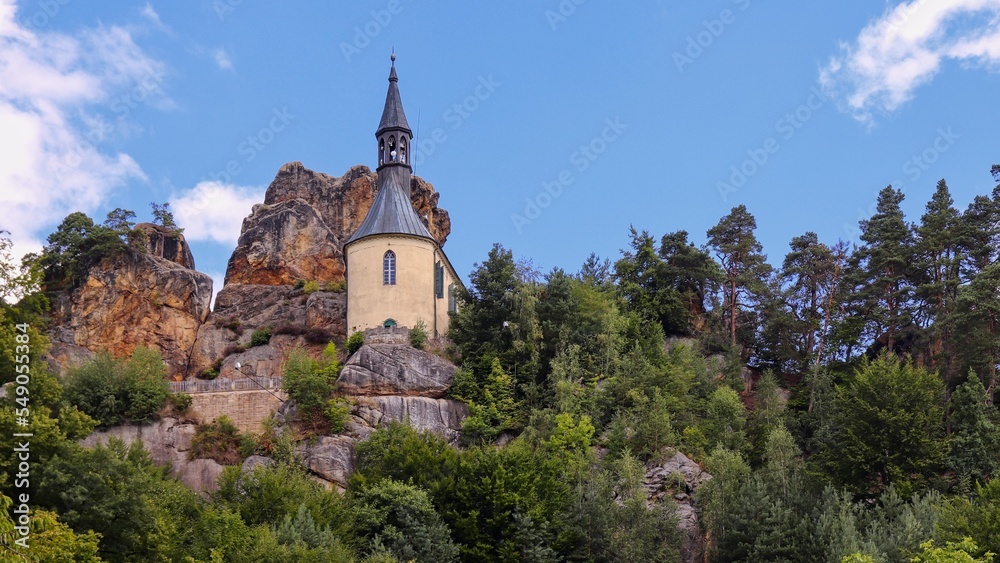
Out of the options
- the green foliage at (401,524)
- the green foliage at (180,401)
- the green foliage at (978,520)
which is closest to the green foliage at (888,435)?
the green foliage at (978,520)

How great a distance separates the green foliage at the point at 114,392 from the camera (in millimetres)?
49375

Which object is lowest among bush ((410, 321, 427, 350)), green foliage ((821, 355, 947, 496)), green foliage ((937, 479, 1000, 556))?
green foliage ((937, 479, 1000, 556))

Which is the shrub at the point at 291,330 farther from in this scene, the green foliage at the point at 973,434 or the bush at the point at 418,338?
the green foliage at the point at 973,434

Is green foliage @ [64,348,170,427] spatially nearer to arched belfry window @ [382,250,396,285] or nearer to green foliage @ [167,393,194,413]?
green foliage @ [167,393,194,413]

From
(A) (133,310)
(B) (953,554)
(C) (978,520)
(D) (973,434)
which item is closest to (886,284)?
(D) (973,434)

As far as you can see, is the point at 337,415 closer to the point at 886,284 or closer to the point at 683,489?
the point at 683,489

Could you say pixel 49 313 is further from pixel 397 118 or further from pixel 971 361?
pixel 971 361

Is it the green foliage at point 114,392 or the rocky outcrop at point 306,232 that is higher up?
the rocky outcrop at point 306,232

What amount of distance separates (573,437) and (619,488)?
3541 millimetres

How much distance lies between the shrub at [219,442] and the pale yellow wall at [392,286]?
340 inches

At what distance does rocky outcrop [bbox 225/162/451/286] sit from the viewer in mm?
69500

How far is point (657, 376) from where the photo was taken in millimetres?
52500

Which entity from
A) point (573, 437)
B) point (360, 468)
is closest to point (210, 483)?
point (360, 468)

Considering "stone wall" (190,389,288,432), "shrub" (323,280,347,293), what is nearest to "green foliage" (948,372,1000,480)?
Result: "stone wall" (190,389,288,432)
